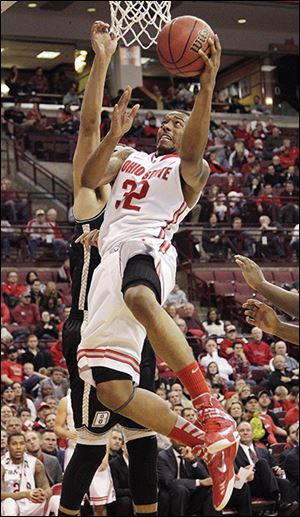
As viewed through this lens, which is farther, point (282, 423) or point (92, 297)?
point (282, 423)

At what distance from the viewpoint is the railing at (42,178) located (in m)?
22.4

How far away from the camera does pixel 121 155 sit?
238 inches

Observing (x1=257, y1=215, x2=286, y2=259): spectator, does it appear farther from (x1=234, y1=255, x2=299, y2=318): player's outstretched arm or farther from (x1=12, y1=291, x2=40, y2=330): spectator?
(x1=234, y1=255, x2=299, y2=318): player's outstretched arm

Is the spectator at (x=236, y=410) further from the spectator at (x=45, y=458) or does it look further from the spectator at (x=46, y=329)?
the spectator at (x=46, y=329)

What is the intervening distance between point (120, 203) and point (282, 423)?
9.26 metres

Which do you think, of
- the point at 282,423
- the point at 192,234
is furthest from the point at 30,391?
the point at 192,234

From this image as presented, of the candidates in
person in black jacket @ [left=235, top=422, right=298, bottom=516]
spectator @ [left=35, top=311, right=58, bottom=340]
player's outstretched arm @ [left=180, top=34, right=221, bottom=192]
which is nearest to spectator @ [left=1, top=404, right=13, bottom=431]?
person in black jacket @ [left=235, top=422, right=298, bottom=516]

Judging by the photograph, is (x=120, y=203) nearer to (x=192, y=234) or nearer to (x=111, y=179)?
(x=111, y=179)

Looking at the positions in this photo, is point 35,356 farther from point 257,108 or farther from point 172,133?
point 257,108

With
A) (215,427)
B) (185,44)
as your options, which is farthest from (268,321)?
(185,44)

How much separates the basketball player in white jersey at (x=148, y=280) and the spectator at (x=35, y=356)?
916cm

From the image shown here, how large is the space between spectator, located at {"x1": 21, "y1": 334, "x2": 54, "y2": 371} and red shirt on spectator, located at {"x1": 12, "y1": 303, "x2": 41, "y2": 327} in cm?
127

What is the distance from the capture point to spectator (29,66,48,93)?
2722 centimetres

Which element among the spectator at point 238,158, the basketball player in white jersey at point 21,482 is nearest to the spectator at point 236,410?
the basketball player in white jersey at point 21,482
